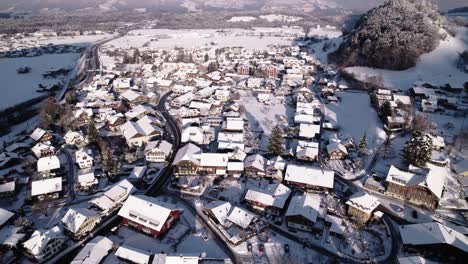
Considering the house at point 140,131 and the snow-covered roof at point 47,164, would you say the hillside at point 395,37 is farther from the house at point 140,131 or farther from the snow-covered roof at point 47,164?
the snow-covered roof at point 47,164

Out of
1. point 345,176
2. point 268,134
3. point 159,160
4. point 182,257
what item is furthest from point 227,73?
point 182,257

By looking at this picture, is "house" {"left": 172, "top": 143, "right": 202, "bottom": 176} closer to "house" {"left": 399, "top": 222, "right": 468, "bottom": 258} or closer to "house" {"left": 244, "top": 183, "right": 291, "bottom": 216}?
"house" {"left": 244, "top": 183, "right": 291, "bottom": 216}

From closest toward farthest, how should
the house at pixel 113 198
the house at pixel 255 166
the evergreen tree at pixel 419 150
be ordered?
the house at pixel 113 198 → the evergreen tree at pixel 419 150 → the house at pixel 255 166

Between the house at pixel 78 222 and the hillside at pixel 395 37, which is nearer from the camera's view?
the house at pixel 78 222

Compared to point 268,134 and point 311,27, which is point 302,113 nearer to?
point 268,134

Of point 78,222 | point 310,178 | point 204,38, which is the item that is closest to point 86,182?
point 78,222

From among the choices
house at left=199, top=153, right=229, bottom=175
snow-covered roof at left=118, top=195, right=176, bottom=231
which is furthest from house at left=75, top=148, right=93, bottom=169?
house at left=199, top=153, right=229, bottom=175

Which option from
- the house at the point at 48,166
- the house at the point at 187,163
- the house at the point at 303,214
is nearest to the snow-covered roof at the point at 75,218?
the house at the point at 48,166
